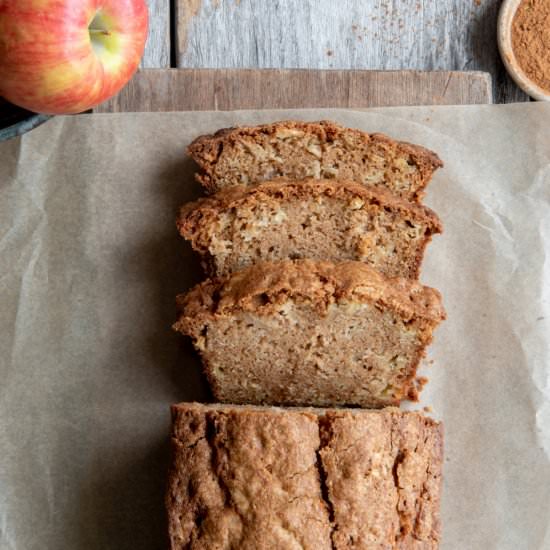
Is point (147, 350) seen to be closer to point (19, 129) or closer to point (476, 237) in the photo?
point (19, 129)

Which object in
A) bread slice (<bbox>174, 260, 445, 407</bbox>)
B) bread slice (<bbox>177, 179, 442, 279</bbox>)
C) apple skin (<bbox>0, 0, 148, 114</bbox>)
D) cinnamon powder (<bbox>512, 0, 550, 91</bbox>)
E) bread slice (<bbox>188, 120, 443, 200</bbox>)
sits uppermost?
cinnamon powder (<bbox>512, 0, 550, 91</bbox>)

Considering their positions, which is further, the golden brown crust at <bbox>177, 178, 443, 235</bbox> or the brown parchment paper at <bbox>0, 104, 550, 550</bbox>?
the brown parchment paper at <bbox>0, 104, 550, 550</bbox>

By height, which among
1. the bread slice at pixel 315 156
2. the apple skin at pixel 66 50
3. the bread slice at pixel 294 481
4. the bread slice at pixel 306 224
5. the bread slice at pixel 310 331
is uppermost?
the apple skin at pixel 66 50

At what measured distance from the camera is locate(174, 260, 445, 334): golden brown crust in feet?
11.2

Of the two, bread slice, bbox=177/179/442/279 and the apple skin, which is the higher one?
the apple skin

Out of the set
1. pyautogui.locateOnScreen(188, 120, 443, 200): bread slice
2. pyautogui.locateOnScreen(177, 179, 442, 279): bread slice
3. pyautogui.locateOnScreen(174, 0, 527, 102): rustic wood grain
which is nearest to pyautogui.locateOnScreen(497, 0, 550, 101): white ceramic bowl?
pyautogui.locateOnScreen(174, 0, 527, 102): rustic wood grain

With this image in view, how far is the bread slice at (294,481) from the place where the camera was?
3.12 metres

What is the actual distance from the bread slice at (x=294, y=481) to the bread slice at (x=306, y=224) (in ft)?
2.57

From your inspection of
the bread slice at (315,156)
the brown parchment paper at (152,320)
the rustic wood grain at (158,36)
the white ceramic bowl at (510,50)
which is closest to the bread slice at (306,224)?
the bread slice at (315,156)

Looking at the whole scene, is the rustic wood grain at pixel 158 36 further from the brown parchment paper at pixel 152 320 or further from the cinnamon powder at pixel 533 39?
the cinnamon powder at pixel 533 39

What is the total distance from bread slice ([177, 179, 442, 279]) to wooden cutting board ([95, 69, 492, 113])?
2.19 ft

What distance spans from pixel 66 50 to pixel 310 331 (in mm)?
1546

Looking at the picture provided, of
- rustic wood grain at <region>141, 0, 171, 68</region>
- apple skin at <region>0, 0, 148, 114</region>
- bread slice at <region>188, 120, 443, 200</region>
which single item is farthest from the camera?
rustic wood grain at <region>141, 0, 171, 68</region>

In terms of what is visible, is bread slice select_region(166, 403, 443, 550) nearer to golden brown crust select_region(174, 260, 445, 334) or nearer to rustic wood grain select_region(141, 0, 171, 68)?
golden brown crust select_region(174, 260, 445, 334)
